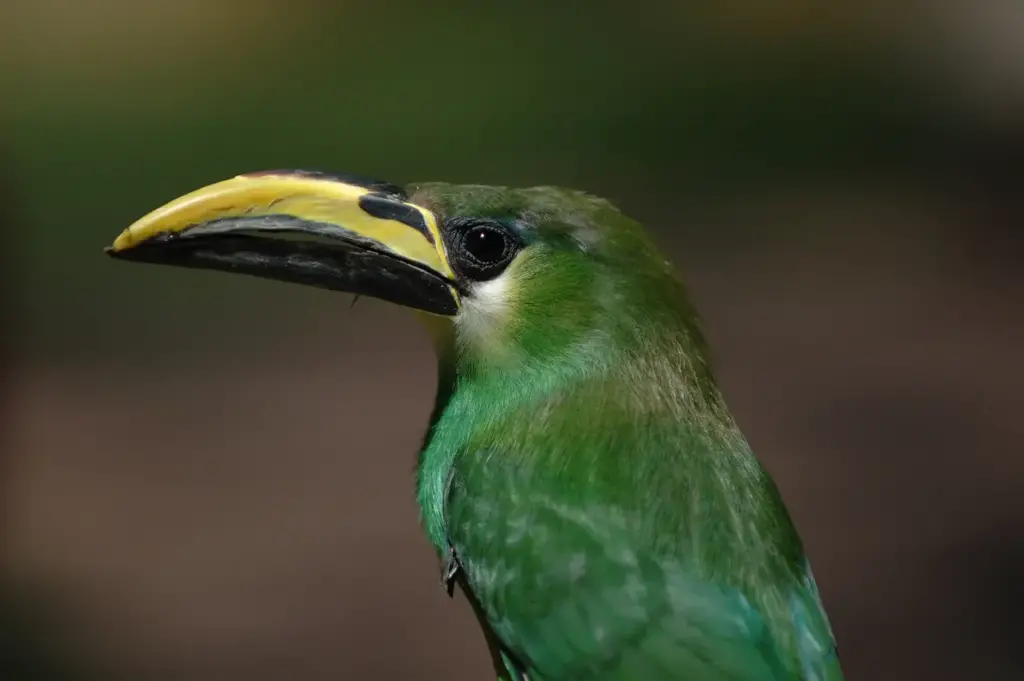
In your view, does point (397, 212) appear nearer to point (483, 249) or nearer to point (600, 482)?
point (483, 249)

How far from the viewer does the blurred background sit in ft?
15.8

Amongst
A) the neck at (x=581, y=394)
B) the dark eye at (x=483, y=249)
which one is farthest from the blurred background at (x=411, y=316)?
the dark eye at (x=483, y=249)

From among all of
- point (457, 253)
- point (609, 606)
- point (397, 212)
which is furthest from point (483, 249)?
point (609, 606)

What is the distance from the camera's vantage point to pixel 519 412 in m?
2.12

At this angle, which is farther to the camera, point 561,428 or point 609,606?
point 561,428

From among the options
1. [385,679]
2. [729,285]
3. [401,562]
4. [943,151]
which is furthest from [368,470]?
[943,151]

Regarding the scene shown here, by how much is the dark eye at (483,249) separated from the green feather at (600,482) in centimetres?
2

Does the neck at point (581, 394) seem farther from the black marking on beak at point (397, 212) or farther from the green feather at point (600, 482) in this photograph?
the black marking on beak at point (397, 212)

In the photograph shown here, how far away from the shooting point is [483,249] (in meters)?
2.10

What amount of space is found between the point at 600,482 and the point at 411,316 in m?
3.13

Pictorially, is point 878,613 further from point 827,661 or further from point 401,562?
point 827,661

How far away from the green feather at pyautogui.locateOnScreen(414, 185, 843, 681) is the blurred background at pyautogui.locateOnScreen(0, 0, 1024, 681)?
5.96 ft

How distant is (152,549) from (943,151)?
644cm

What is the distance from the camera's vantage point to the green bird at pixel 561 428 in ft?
6.42
